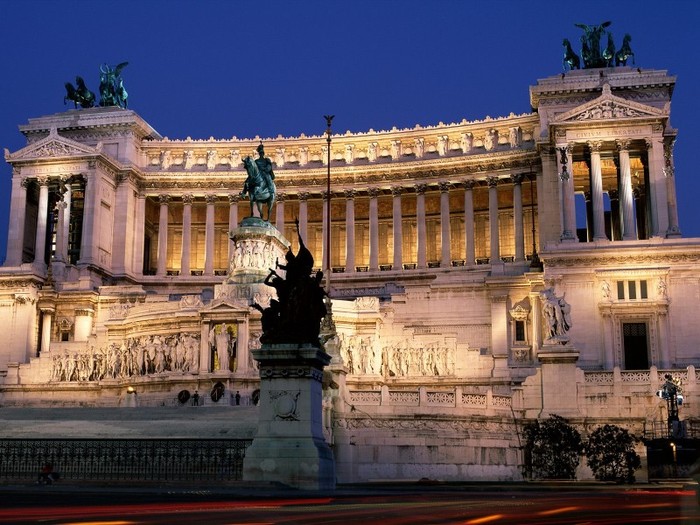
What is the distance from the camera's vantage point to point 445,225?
84.7m

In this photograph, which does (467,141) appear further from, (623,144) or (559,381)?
(559,381)

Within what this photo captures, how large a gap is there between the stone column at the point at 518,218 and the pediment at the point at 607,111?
965cm

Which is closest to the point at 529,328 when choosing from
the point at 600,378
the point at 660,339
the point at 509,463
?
the point at 660,339

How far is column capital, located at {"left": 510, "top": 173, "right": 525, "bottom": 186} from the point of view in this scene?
8319cm

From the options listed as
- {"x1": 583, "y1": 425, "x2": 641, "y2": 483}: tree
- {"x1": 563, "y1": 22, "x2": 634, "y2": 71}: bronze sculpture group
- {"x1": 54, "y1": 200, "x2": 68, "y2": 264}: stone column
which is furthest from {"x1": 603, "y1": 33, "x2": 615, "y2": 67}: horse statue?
{"x1": 583, "y1": 425, "x2": 641, "y2": 483}: tree

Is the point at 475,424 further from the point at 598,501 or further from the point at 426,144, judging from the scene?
the point at 426,144

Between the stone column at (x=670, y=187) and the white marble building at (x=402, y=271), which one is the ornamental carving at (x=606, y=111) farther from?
the stone column at (x=670, y=187)

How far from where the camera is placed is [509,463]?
4053 cm

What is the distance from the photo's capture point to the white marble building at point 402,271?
1702 inches

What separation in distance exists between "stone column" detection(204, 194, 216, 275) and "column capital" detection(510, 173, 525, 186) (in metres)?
27.0

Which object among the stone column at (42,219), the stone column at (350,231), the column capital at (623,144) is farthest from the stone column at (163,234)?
the column capital at (623,144)

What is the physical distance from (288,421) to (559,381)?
21.8 m

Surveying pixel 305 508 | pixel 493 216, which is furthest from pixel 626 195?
pixel 305 508

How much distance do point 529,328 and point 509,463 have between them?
1040 inches
